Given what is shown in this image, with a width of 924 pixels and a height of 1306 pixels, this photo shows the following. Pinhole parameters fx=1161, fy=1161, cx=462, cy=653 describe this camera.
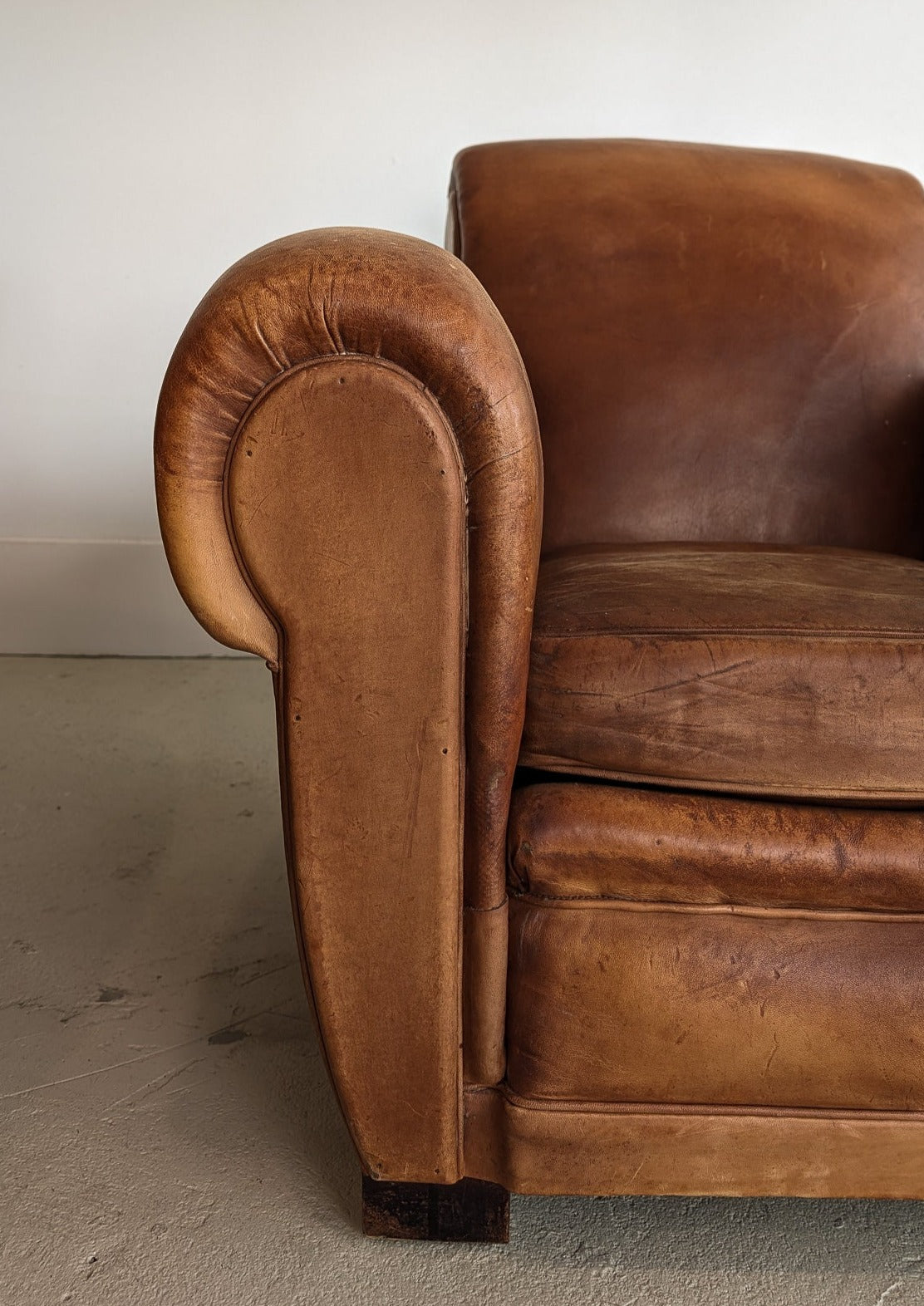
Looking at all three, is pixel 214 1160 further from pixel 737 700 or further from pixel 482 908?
pixel 737 700

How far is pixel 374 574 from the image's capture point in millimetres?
780

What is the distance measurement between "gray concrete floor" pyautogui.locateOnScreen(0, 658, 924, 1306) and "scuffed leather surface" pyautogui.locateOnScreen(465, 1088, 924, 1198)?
0.25 ft

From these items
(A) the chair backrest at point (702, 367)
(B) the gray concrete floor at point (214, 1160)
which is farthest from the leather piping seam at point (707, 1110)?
(A) the chair backrest at point (702, 367)

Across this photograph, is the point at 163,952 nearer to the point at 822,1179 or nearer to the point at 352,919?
the point at 352,919

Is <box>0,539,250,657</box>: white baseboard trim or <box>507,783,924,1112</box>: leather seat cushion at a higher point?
<box>507,783,924,1112</box>: leather seat cushion

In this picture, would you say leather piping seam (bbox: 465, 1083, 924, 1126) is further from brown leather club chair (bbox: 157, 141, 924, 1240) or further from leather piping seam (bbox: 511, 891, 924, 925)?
leather piping seam (bbox: 511, 891, 924, 925)

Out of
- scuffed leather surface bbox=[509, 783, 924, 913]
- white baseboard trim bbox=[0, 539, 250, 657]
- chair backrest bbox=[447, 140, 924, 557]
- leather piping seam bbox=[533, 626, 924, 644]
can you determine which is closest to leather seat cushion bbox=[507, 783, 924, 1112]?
scuffed leather surface bbox=[509, 783, 924, 913]

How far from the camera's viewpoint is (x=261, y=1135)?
106cm

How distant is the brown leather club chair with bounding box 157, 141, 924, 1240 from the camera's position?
757 mm

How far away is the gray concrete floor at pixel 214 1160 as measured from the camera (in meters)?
0.90

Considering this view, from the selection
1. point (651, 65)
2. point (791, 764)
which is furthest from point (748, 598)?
point (651, 65)

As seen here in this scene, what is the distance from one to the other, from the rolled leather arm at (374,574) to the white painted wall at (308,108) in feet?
6.13

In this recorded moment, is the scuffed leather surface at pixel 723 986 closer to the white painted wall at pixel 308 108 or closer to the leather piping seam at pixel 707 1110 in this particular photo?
the leather piping seam at pixel 707 1110

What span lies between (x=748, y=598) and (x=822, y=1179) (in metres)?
0.45
